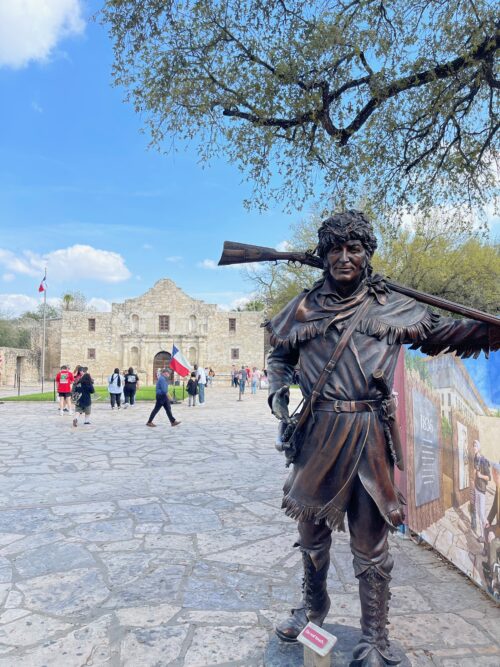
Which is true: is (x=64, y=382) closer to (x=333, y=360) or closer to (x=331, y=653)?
(x=331, y=653)

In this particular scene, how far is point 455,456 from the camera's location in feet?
12.3

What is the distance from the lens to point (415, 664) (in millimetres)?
2512

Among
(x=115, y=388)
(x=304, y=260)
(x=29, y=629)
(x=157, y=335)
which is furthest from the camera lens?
(x=157, y=335)

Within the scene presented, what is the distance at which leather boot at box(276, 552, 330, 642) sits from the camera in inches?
93.3

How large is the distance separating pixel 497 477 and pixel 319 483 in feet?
5.51

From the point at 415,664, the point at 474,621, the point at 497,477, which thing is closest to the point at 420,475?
the point at 497,477

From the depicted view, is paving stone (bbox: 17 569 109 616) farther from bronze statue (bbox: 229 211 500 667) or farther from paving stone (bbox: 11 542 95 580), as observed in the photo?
bronze statue (bbox: 229 211 500 667)

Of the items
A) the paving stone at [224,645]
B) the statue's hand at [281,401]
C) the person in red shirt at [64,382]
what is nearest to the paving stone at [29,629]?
the paving stone at [224,645]

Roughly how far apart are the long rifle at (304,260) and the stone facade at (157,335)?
40756 millimetres

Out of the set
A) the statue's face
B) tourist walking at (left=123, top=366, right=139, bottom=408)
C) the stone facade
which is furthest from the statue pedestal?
the stone facade

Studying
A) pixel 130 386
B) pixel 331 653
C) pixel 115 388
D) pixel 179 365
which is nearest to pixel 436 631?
pixel 331 653

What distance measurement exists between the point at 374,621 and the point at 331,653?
332 millimetres

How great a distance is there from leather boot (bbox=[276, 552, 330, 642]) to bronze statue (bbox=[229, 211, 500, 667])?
0.04 feet

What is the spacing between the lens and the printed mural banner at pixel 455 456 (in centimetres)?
328
